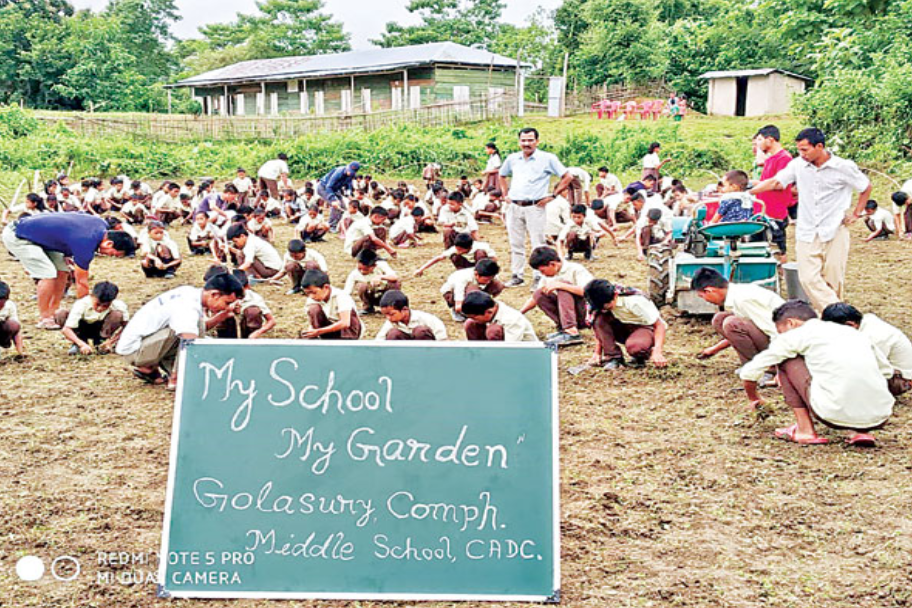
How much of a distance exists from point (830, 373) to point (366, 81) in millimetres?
32595

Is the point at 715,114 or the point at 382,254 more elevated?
the point at 715,114

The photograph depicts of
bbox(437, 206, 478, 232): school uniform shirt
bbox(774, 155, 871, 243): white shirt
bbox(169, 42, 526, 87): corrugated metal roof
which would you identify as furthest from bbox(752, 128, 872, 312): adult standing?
bbox(169, 42, 526, 87): corrugated metal roof

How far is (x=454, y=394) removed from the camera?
319 cm

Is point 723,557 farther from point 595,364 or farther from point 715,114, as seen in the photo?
point 715,114

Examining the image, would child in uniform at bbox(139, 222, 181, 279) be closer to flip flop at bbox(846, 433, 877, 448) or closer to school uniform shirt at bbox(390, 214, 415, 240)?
school uniform shirt at bbox(390, 214, 415, 240)

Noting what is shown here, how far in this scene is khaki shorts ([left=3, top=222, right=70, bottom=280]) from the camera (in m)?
7.54

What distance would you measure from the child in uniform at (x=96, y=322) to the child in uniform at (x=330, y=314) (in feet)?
5.12

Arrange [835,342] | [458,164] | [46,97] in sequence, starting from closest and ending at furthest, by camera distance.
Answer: [835,342], [458,164], [46,97]

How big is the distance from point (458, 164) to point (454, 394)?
20.3 m

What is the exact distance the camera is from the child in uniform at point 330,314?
6449 millimetres

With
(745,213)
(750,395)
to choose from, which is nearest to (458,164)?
(745,213)

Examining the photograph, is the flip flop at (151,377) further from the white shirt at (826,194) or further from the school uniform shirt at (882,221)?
the school uniform shirt at (882,221)

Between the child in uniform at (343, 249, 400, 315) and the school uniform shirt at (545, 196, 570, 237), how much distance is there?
304 cm

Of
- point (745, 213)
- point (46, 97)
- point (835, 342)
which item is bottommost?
point (835, 342)
